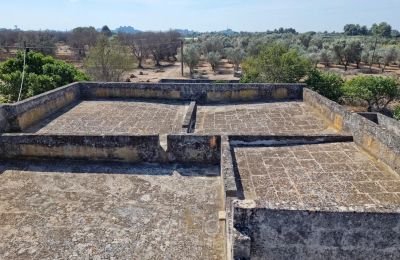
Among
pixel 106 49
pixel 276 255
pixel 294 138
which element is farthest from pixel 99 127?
pixel 106 49

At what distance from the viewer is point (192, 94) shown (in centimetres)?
1216

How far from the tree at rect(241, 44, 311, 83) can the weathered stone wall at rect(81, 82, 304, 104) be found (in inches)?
483

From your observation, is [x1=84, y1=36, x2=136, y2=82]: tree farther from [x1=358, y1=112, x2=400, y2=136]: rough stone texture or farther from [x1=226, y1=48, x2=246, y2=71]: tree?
[x1=358, y1=112, x2=400, y2=136]: rough stone texture

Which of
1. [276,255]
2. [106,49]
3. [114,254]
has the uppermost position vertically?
[106,49]

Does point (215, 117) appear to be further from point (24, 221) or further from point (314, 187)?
point (24, 221)

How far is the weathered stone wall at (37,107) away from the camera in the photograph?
843 cm

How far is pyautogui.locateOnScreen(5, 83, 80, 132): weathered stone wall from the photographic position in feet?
27.7

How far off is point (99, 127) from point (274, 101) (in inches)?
239

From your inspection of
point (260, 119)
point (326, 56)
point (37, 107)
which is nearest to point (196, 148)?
point (260, 119)

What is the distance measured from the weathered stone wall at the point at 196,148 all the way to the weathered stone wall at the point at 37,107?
4408mm

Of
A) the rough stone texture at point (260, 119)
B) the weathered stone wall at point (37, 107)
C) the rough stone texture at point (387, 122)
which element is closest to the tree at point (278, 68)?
the rough stone texture at point (260, 119)

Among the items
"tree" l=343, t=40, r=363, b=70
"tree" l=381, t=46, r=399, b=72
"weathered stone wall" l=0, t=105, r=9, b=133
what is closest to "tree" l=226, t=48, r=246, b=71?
"tree" l=343, t=40, r=363, b=70

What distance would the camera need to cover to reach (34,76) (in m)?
16.8

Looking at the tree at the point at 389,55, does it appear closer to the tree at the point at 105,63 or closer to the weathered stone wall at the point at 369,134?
the tree at the point at 105,63
